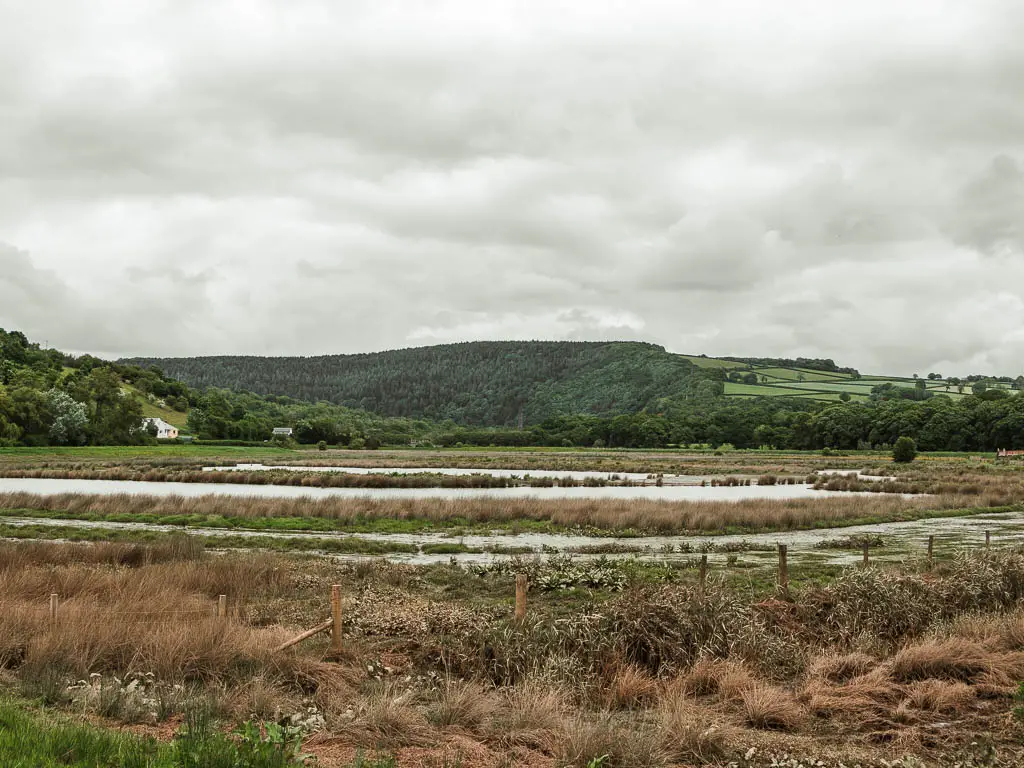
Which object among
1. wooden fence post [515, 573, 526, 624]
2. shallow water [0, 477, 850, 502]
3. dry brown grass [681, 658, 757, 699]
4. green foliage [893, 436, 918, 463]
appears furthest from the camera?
green foliage [893, 436, 918, 463]

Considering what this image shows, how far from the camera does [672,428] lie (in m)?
166

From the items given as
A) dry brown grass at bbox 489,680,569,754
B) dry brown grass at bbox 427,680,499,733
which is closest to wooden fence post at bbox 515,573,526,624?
dry brown grass at bbox 489,680,569,754

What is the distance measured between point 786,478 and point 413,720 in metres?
64.7

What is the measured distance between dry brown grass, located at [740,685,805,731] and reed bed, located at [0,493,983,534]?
22.1m

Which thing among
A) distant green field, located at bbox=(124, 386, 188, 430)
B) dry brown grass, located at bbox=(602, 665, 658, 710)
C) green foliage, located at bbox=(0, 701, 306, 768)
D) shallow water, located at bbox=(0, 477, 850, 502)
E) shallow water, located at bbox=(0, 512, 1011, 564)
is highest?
distant green field, located at bbox=(124, 386, 188, 430)

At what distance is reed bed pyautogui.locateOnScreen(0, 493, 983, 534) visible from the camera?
111ft

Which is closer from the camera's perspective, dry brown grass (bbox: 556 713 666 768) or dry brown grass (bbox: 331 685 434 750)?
dry brown grass (bbox: 556 713 666 768)

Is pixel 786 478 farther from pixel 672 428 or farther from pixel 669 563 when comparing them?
pixel 672 428

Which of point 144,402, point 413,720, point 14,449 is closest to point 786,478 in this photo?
point 413,720

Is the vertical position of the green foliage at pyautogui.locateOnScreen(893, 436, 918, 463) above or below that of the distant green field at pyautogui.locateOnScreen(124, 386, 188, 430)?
below

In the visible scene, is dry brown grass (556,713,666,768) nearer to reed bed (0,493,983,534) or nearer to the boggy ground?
the boggy ground

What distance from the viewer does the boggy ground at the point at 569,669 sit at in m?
8.56

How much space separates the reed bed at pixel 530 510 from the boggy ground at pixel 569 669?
1756 centimetres

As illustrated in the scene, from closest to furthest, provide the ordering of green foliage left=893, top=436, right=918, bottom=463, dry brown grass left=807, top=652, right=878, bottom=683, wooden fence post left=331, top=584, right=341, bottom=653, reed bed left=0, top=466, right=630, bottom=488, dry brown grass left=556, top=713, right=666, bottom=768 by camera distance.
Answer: dry brown grass left=556, top=713, right=666, bottom=768 → dry brown grass left=807, top=652, right=878, bottom=683 → wooden fence post left=331, top=584, right=341, bottom=653 → reed bed left=0, top=466, right=630, bottom=488 → green foliage left=893, top=436, right=918, bottom=463
